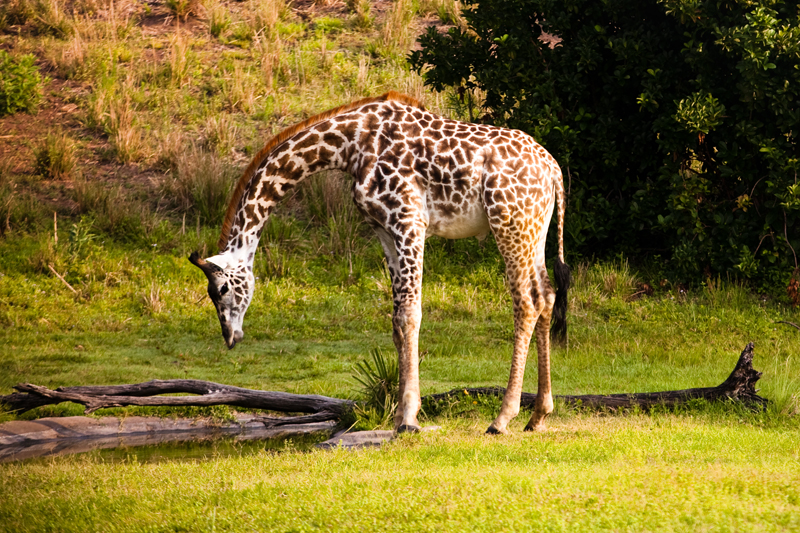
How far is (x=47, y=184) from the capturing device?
1744cm

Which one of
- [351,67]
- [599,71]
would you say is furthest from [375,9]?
[599,71]

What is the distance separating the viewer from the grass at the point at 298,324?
5469 mm

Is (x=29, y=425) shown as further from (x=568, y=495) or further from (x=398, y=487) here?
(x=568, y=495)

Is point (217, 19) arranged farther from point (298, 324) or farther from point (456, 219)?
point (456, 219)

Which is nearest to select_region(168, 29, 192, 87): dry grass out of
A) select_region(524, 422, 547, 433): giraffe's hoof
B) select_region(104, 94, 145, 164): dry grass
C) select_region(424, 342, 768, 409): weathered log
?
select_region(104, 94, 145, 164): dry grass

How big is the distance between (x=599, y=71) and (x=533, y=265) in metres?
8.11

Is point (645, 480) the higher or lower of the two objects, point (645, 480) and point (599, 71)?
the lower

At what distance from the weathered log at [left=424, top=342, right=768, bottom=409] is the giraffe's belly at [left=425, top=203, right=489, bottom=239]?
1.86m

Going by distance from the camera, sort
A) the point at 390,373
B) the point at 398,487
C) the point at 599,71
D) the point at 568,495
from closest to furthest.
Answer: the point at 568,495 → the point at 398,487 → the point at 390,373 → the point at 599,71

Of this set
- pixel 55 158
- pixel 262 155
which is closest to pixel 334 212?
pixel 55 158

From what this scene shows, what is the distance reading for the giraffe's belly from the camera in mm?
7879

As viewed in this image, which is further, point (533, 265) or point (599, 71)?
point (599, 71)

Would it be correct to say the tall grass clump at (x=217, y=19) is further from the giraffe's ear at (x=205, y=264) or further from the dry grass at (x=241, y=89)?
the giraffe's ear at (x=205, y=264)

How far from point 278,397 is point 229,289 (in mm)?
1721
